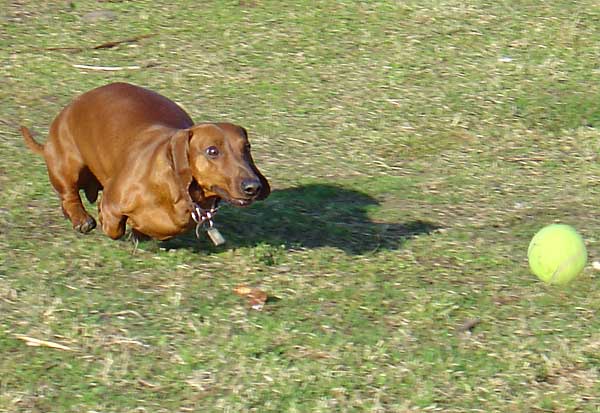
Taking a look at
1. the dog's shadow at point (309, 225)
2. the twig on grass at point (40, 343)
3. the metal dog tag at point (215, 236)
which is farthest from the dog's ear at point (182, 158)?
the twig on grass at point (40, 343)

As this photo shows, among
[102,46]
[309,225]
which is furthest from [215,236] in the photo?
[102,46]

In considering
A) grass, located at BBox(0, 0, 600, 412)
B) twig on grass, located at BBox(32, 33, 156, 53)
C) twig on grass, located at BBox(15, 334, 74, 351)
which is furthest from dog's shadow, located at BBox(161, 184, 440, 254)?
twig on grass, located at BBox(32, 33, 156, 53)

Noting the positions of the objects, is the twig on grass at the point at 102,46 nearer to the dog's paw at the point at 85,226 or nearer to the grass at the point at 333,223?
the grass at the point at 333,223

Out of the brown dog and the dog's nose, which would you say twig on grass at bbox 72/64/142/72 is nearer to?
the brown dog

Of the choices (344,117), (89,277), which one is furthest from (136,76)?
(89,277)

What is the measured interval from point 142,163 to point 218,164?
18.5 inches

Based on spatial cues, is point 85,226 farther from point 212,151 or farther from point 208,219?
point 212,151

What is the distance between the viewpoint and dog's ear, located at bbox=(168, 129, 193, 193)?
514cm

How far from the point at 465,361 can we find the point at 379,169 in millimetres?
2716

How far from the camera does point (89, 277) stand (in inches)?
212

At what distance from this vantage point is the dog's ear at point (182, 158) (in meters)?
5.14

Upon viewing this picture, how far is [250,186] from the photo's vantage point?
196 inches

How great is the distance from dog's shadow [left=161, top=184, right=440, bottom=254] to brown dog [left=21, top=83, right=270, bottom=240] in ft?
1.41

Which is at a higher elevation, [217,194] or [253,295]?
[217,194]
